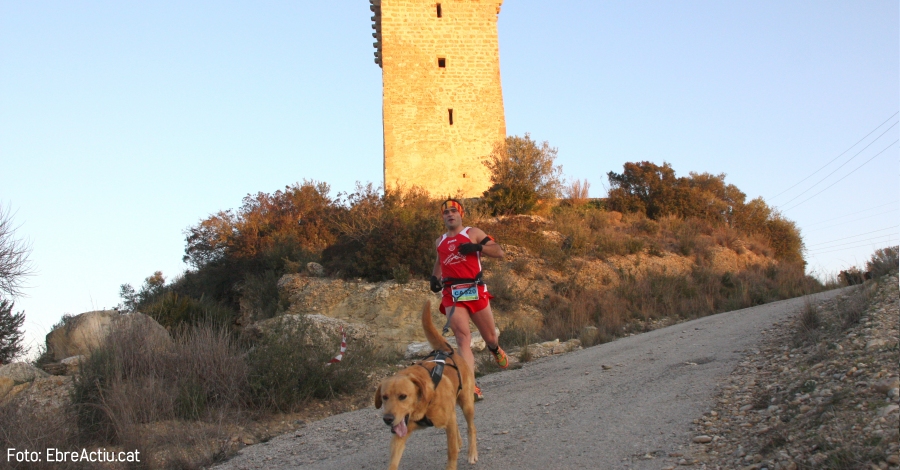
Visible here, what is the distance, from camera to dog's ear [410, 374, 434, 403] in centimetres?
422

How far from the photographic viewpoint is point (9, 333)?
15.2 m

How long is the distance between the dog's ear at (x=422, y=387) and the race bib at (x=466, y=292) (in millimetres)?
2143

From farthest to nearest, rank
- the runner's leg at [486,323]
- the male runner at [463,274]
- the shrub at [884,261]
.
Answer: the shrub at [884,261] → the runner's leg at [486,323] → the male runner at [463,274]

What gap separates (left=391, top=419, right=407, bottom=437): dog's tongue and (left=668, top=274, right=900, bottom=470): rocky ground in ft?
5.81

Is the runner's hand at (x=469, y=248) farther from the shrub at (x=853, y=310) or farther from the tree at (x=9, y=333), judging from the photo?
the tree at (x=9, y=333)

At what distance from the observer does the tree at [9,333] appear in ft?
47.6

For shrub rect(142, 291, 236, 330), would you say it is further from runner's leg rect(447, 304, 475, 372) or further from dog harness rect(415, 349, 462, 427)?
dog harness rect(415, 349, 462, 427)

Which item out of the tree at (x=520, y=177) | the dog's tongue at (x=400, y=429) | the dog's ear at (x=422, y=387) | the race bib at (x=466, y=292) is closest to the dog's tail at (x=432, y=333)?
the dog's ear at (x=422, y=387)

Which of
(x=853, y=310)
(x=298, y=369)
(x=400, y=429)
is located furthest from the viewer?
(x=298, y=369)

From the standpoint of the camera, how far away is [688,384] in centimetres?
638

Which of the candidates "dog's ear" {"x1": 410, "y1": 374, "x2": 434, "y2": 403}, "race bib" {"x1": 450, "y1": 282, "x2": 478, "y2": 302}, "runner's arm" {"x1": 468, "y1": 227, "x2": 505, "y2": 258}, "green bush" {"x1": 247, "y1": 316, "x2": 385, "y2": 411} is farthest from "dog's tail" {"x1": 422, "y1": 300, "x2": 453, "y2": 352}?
"green bush" {"x1": 247, "y1": 316, "x2": 385, "y2": 411}

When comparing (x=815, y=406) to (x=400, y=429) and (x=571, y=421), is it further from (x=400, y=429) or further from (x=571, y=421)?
(x=400, y=429)

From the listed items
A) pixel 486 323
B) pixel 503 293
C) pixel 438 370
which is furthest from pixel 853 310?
pixel 503 293

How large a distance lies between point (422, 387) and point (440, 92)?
23.3 meters
